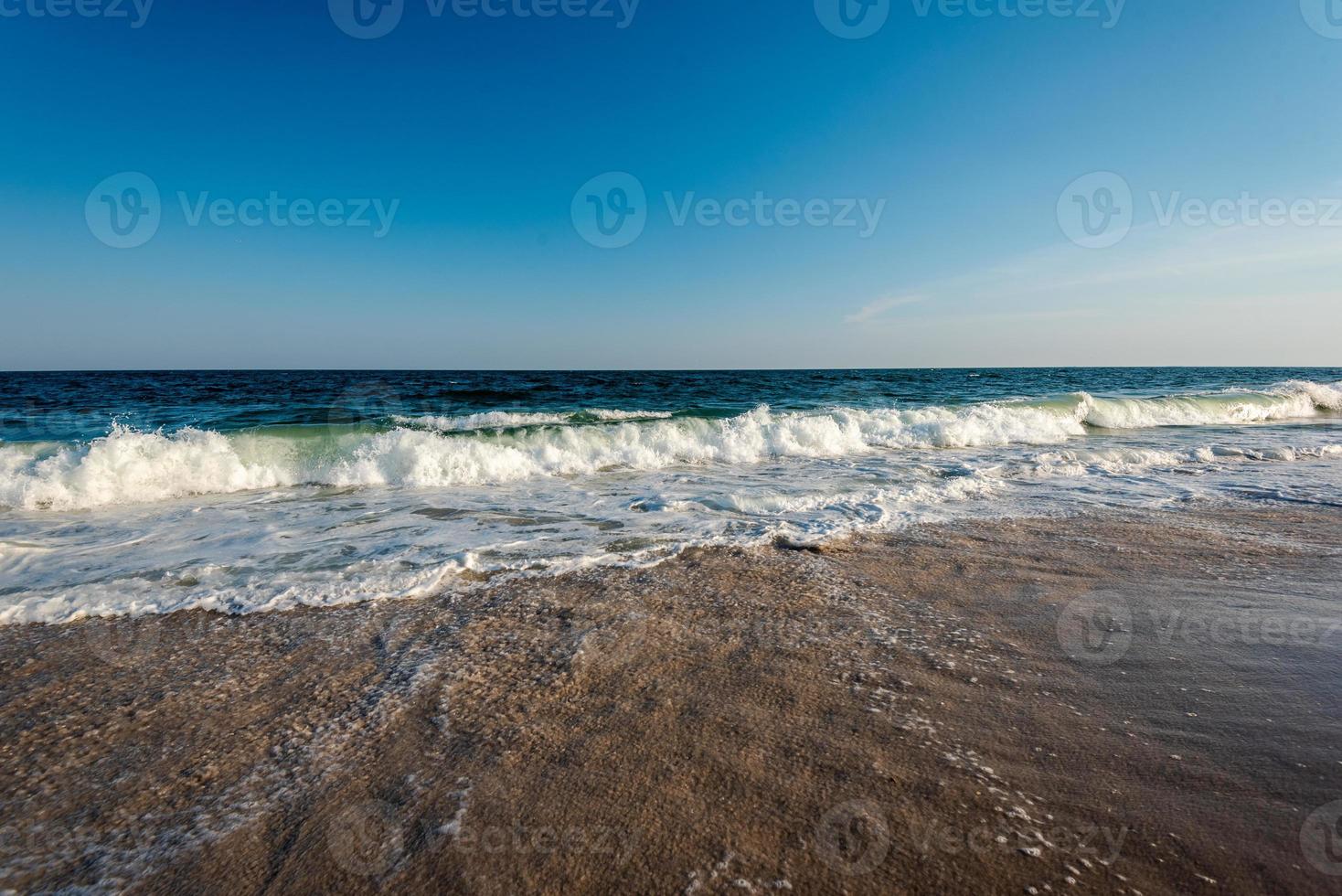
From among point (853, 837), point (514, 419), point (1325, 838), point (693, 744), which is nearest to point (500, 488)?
point (693, 744)

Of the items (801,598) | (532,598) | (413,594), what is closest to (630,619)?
(532,598)

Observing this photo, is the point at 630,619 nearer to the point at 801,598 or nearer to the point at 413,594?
the point at 801,598

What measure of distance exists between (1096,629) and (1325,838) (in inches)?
64.5

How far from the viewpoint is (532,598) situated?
407cm

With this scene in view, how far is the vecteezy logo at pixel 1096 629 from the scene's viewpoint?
10.4ft

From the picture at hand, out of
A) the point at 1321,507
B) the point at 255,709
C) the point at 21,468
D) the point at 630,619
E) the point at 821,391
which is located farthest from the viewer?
the point at 821,391

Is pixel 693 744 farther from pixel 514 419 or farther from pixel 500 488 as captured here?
pixel 514 419

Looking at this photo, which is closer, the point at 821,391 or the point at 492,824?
the point at 492,824

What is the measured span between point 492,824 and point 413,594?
2.50 m

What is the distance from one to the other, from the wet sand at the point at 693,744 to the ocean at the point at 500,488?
2.98ft
